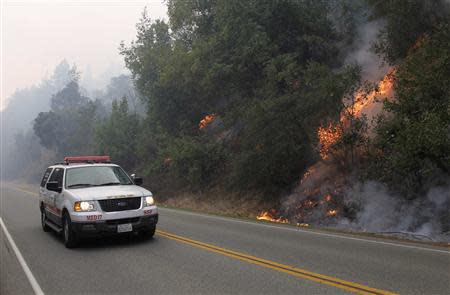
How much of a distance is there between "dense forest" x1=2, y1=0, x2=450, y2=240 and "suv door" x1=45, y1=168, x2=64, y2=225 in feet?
34.8

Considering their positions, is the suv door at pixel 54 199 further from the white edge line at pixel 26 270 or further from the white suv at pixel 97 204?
the white edge line at pixel 26 270

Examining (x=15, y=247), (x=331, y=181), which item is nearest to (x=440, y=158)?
(x=331, y=181)

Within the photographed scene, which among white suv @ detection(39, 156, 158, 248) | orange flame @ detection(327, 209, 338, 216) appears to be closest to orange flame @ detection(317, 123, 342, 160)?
orange flame @ detection(327, 209, 338, 216)

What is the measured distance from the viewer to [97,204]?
31.8 ft

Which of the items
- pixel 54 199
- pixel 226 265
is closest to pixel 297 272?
pixel 226 265

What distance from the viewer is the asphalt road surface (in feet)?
21.7

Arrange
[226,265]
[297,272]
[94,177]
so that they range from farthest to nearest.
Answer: [94,177] → [226,265] → [297,272]

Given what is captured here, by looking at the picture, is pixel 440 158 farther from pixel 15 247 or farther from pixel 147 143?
pixel 147 143

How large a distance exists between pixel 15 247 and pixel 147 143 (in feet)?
92.2

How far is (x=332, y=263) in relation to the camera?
316 inches

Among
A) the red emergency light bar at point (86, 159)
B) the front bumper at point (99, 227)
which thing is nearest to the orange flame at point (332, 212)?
the red emergency light bar at point (86, 159)

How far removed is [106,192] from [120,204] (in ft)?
1.53

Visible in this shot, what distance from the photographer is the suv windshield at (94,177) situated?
10938mm

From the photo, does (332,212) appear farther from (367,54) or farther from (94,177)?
(367,54)
